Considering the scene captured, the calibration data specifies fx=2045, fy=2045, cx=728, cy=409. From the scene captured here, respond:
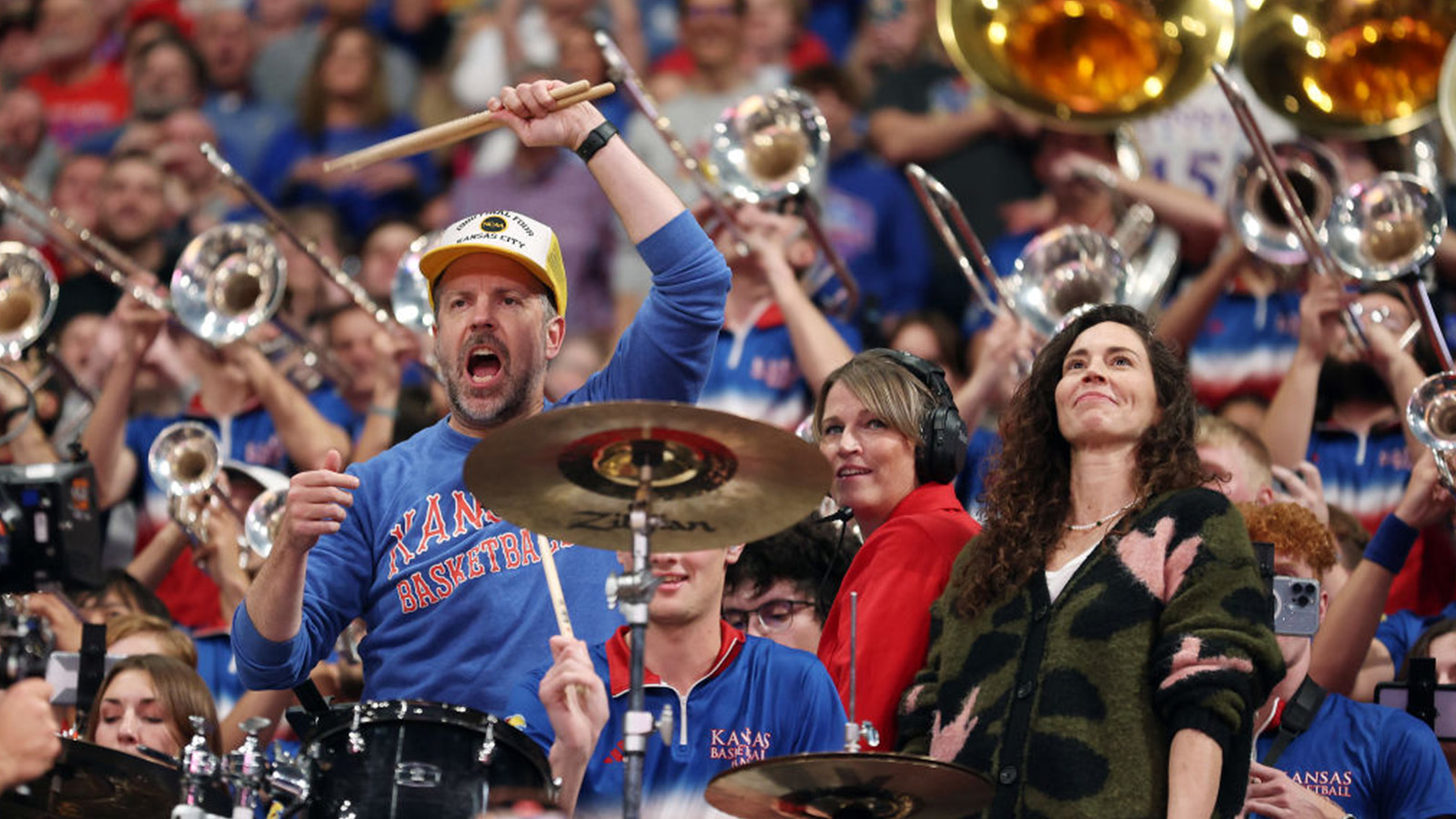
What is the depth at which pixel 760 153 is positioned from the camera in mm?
7156

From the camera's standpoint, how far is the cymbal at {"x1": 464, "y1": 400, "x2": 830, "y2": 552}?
131 inches

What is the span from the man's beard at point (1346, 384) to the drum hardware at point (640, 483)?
11.3 ft

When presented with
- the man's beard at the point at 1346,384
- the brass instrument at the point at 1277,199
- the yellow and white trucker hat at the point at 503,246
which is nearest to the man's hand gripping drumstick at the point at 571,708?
the yellow and white trucker hat at the point at 503,246

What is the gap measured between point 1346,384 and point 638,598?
3.67 m

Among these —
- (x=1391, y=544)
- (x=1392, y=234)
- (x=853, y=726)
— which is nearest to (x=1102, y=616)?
(x=853, y=726)

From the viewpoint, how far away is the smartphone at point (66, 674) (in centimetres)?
553

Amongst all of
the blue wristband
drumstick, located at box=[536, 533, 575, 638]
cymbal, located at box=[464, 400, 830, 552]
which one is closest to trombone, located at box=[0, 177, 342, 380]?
drumstick, located at box=[536, 533, 575, 638]

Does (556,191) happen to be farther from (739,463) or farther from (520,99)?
(739,463)

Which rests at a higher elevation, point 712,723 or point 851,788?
point 712,723

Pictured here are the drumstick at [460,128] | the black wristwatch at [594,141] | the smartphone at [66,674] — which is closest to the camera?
the drumstick at [460,128]

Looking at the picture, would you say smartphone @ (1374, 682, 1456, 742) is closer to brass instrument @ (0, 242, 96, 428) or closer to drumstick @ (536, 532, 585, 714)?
drumstick @ (536, 532, 585, 714)

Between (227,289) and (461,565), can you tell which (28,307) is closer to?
(227,289)

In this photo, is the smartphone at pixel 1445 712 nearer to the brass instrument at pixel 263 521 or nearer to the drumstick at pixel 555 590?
the drumstick at pixel 555 590

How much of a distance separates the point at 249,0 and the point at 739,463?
8201mm
